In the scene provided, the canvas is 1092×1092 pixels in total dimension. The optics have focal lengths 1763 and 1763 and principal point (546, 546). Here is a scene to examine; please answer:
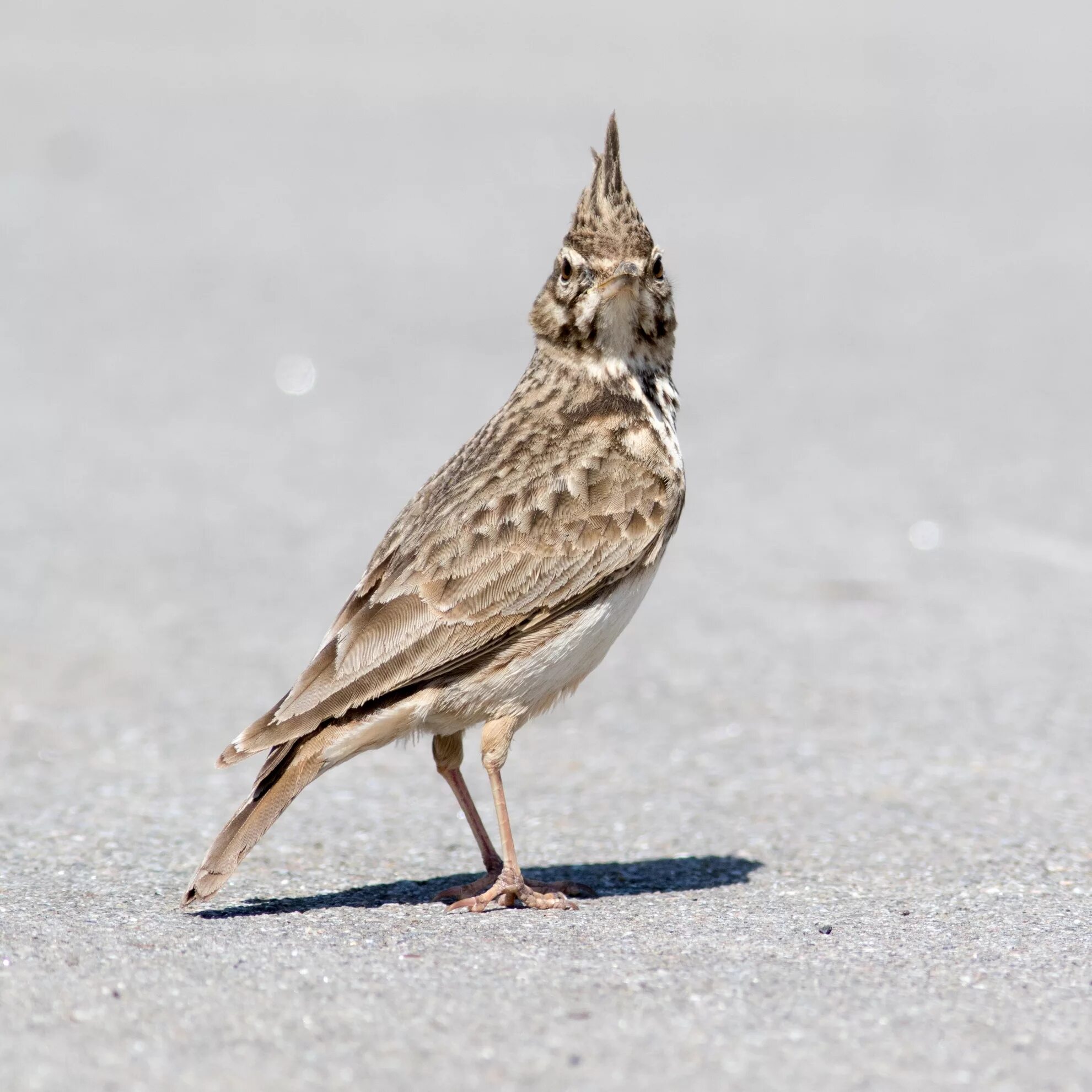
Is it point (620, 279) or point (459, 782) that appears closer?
point (620, 279)

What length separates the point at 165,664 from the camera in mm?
10695

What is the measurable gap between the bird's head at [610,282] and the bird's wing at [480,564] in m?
0.46

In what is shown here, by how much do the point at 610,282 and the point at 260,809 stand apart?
2418 millimetres

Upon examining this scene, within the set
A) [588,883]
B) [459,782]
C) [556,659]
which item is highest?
[556,659]

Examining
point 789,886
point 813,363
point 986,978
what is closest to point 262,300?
point 813,363

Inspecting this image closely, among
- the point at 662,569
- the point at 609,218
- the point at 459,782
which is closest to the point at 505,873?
the point at 459,782

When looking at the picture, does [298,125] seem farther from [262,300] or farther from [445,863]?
[445,863]

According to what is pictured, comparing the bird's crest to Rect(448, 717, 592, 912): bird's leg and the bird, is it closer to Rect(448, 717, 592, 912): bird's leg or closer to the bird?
the bird

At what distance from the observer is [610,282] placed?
6875 millimetres

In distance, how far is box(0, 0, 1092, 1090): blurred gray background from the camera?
5.04 m

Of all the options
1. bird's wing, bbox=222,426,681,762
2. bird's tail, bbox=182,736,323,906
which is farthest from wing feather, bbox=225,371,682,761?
bird's tail, bbox=182,736,323,906

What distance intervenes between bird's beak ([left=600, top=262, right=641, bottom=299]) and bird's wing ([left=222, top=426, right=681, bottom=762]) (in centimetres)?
59

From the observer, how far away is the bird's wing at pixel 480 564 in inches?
250

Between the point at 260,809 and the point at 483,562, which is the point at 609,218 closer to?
the point at 483,562
